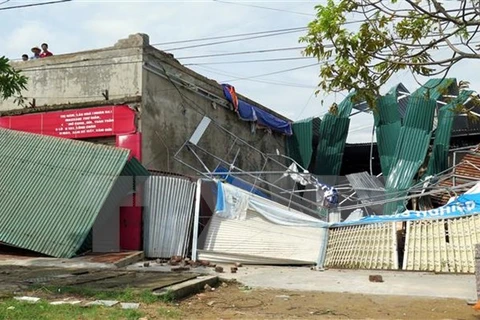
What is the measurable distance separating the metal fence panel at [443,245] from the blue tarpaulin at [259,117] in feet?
26.4

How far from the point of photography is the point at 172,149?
44.4ft

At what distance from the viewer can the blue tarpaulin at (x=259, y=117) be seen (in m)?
16.6

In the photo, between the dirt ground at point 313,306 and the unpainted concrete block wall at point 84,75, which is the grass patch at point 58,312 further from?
the unpainted concrete block wall at point 84,75

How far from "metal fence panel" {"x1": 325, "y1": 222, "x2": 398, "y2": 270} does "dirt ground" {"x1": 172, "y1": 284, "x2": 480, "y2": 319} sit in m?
3.27

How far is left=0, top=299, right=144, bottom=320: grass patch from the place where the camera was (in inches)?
195

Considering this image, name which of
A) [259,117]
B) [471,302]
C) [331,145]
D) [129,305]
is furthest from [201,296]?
[331,145]

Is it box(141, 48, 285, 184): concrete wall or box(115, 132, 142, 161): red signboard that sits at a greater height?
box(141, 48, 285, 184): concrete wall

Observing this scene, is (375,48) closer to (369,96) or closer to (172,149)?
(369,96)

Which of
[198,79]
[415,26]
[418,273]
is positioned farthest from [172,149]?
[415,26]

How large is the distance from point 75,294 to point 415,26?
16.1 ft

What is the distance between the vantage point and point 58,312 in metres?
5.11

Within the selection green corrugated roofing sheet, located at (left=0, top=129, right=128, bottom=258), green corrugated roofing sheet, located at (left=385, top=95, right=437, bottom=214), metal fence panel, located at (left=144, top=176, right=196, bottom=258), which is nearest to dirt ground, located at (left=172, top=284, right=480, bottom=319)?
metal fence panel, located at (left=144, top=176, right=196, bottom=258)

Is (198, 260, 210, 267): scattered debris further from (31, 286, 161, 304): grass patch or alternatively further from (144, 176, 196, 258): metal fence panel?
(31, 286, 161, 304): grass patch

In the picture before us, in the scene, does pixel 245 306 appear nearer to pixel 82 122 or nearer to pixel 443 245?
pixel 443 245
